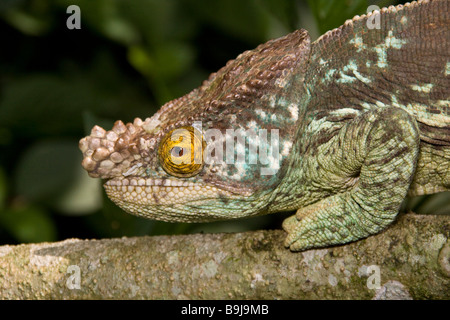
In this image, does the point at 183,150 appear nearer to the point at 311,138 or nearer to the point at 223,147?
the point at 223,147

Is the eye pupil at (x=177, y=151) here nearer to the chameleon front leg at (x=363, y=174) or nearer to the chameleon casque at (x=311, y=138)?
the chameleon casque at (x=311, y=138)

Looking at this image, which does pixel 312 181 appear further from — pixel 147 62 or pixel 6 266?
pixel 147 62

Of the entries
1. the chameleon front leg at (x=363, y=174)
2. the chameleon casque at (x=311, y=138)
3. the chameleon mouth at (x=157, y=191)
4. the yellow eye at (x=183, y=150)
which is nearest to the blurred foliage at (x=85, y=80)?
the chameleon mouth at (x=157, y=191)

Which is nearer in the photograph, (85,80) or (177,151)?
(177,151)

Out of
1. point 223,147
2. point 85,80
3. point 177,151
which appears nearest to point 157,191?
point 177,151

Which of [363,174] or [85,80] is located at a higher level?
[85,80]
